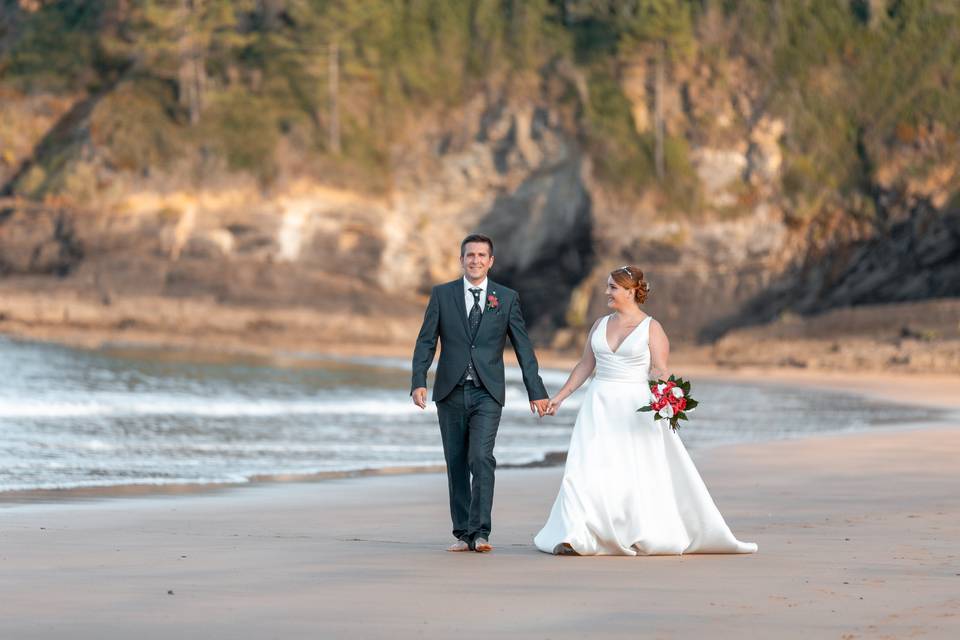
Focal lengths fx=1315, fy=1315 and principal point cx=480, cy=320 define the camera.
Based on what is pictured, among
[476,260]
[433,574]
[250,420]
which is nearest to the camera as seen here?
[433,574]

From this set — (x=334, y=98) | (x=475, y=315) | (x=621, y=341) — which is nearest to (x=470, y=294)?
(x=475, y=315)

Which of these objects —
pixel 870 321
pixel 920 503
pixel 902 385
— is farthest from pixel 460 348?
pixel 870 321

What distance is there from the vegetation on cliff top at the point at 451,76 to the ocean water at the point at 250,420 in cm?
1588

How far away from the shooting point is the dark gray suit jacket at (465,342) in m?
6.89

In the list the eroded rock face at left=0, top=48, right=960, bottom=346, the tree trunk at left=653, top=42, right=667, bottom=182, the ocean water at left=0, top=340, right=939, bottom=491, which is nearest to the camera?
the ocean water at left=0, top=340, right=939, bottom=491

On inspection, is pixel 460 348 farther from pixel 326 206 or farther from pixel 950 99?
pixel 950 99

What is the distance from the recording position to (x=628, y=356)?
273 inches

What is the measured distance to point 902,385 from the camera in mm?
26672

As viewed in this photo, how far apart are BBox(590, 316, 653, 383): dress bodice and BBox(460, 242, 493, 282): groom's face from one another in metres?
0.69

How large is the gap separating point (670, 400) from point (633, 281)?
2.26ft

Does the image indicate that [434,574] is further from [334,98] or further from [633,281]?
[334,98]

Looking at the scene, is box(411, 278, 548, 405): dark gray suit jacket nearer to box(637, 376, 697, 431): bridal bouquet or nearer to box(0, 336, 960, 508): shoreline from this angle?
box(637, 376, 697, 431): bridal bouquet

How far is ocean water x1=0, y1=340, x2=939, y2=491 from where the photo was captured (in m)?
12.6

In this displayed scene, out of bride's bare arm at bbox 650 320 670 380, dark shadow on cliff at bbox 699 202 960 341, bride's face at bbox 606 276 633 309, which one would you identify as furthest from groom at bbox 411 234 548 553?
dark shadow on cliff at bbox 699 202 960 341
